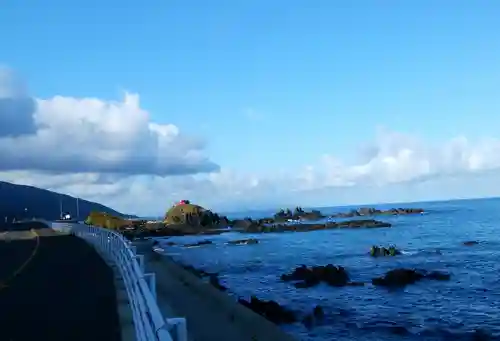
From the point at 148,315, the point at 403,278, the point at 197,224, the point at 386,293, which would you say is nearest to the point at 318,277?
the point at 403,278

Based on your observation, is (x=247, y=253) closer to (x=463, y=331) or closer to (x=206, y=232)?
(x=463, y=331)

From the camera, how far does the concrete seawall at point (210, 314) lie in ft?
40.4

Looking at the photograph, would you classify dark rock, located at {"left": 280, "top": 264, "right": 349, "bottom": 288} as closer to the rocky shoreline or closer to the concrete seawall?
the concrete seawall

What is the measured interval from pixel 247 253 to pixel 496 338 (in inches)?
1381

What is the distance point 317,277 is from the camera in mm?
30625

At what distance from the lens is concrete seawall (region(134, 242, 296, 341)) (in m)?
12.3

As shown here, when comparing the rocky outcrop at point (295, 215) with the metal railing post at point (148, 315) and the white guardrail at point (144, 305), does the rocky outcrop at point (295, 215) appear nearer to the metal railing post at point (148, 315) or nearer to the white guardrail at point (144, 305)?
the white guardrail at point (144, 305)

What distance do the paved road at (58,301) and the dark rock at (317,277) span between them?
458 inches

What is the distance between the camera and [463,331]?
1881 cm

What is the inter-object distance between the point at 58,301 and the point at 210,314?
361 centimetres

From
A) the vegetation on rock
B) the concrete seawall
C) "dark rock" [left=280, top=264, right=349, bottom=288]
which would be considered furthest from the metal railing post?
the vegetation on rock

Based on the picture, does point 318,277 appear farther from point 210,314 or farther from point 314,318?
point 210,314

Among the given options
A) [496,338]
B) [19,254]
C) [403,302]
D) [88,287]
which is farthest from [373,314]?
[19,254]

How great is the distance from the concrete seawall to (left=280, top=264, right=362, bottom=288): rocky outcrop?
10.4m
